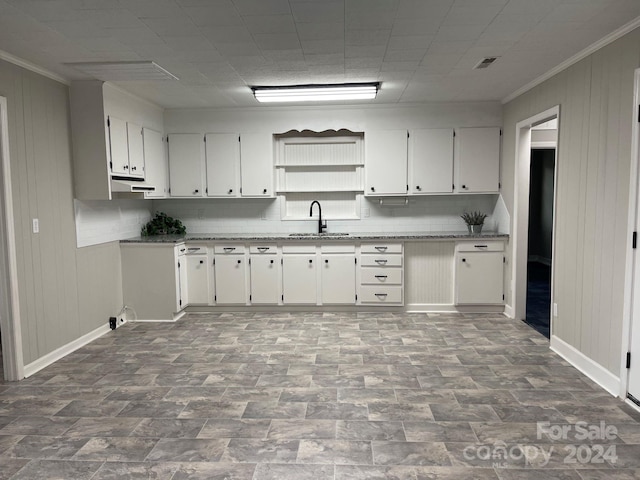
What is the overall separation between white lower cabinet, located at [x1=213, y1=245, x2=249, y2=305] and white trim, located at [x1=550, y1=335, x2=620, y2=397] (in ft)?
11.0

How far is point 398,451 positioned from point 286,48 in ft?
9.33

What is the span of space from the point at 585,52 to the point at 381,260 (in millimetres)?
2860

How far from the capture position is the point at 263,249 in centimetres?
539

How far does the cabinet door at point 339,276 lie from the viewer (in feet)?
17.7

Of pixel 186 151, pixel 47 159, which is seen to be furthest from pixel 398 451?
pixel 186 151

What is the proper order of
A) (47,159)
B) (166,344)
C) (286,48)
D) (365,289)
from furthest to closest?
(365,289) < (166,344) < (47,159) < (286,48)

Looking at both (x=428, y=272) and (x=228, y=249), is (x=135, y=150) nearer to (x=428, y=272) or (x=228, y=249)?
(x=228, y=249)

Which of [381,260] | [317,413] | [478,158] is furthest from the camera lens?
[478,158]

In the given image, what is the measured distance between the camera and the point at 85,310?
441cm

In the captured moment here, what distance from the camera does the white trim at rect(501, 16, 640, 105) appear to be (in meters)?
2.93

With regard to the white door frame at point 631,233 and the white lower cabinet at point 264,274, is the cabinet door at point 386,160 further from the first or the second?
the white door frame at point 631,233

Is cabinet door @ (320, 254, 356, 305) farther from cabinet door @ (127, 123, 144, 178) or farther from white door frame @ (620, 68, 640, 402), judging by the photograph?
white door frame @ (620, 68, 640, 402)

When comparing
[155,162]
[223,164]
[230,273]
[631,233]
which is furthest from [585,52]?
[155,162]

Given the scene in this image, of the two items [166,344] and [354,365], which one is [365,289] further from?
[166,344]
